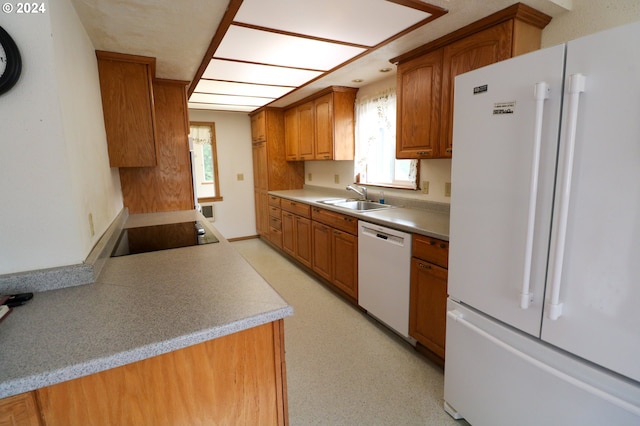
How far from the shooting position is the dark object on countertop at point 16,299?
1032 millimetres

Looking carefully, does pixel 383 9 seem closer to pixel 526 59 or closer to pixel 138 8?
pixel 526 59

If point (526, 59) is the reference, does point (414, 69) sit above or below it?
above

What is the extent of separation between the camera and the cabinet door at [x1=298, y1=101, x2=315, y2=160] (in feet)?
13.1

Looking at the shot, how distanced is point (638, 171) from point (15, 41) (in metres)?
2.05

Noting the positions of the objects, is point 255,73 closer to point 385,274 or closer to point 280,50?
point 280,50

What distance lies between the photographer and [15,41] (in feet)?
3.49

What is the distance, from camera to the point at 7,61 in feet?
3.38

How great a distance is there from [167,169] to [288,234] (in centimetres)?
175

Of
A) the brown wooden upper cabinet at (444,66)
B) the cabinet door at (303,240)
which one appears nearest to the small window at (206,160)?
the cabinet door at (303,240)

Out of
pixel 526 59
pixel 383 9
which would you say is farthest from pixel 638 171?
pixel 383 9

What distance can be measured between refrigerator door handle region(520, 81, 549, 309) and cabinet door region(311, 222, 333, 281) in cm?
205

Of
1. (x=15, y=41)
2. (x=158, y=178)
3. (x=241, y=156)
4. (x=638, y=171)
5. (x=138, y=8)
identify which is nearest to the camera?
(x=638, y=171)

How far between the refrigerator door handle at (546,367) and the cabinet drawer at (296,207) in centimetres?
224

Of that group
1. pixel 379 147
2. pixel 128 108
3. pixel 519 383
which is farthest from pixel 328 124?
pixel 519 383
